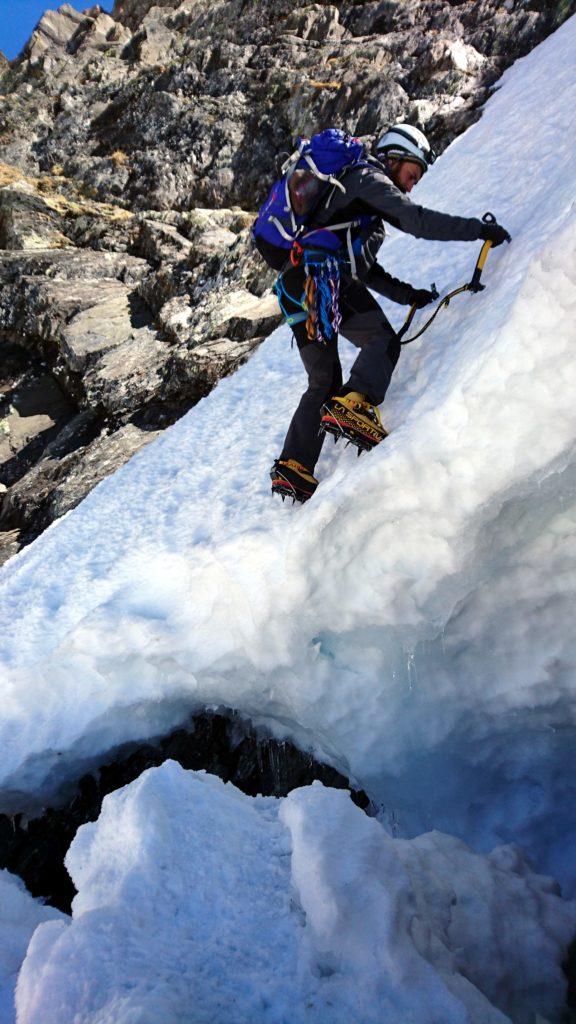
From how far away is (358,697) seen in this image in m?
2.88

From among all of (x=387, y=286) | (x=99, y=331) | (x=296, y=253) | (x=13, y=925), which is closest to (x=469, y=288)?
(x=387, y=286)

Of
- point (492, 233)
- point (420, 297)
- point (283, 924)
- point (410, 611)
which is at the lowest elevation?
point (283, 924)

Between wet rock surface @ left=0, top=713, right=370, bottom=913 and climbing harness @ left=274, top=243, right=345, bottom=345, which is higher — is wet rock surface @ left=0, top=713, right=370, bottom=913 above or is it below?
below

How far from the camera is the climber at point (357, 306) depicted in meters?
2.95

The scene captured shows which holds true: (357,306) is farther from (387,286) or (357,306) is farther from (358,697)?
(358,697)

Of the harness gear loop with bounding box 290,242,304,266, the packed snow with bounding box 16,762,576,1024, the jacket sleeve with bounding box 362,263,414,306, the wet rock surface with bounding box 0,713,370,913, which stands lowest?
the wet rock surface with bounding box 0,713,370,913

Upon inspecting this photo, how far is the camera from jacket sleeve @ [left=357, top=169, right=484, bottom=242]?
2957mm

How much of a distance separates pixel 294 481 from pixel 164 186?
24120 millimetres

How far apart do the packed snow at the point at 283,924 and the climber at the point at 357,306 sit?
1.68 meters

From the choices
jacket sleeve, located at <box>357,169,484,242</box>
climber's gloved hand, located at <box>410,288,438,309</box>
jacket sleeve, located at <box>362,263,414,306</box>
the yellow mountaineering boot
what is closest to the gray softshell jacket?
jacket sleeve, located at <box>357,169,484,242</box>

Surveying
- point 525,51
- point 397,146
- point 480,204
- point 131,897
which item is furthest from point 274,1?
point 131,897

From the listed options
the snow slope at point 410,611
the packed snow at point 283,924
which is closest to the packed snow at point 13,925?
the packed snow at point 283,924

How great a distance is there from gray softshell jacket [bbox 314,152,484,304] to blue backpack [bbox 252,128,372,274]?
0.04 meters

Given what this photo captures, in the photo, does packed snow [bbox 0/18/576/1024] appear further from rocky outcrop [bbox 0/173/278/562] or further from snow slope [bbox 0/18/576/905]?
rocky outcrop [bbox 0/173/278/562]
